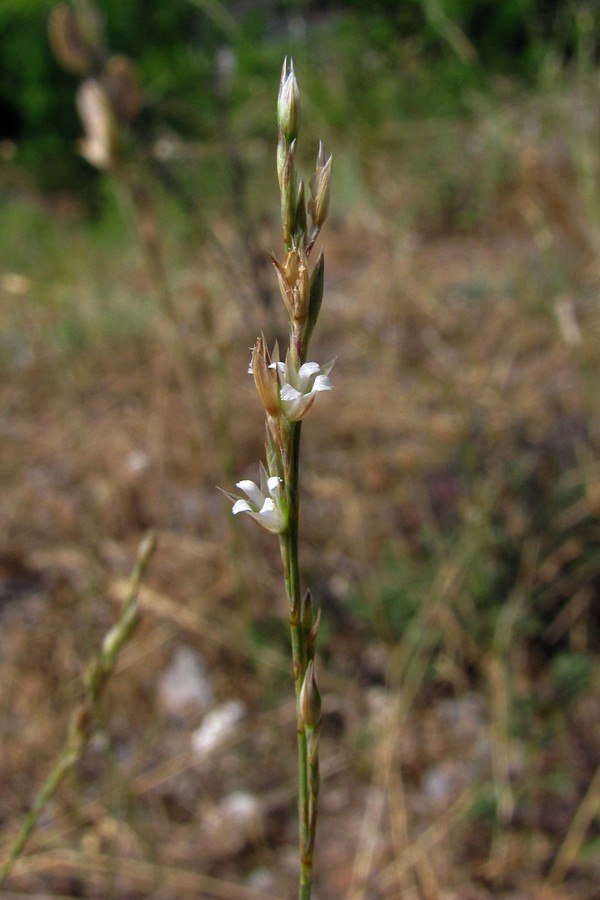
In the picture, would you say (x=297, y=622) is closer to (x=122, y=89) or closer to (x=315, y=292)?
(x=315, y=292)

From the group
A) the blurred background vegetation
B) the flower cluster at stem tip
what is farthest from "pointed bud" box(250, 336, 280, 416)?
the blurred background vegetation

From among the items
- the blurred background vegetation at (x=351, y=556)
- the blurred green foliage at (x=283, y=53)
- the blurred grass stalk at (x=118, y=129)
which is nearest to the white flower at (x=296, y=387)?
the blurred background vegetation at (x=351, y=556)

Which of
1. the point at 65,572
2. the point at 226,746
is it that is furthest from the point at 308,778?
the point at 65,572

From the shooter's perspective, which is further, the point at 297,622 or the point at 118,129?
the point at 118,129

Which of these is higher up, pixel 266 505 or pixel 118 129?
pixel 118 129

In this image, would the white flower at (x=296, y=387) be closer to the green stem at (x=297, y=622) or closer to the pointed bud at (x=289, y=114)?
the green stem at (x=297, y=622)

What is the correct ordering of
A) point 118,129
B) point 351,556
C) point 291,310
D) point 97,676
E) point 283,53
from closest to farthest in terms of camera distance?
point 291,310 → point 97,676 → point 118,129 → point 351,556 → point 283,53

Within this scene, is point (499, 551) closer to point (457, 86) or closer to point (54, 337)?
point (54, 337)

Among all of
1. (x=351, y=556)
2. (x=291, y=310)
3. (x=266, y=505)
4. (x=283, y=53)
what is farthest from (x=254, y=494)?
(x=283, y=53)

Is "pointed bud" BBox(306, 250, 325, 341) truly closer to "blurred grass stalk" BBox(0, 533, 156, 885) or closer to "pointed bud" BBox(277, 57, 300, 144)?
"pointed bud" BBox(277, 57, 300, 144)
